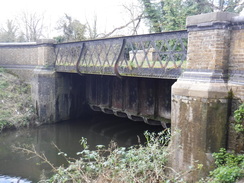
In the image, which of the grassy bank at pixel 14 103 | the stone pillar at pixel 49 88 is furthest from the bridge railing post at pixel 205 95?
the grassy bank at pixel 14 103

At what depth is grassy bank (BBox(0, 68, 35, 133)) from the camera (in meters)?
11.4

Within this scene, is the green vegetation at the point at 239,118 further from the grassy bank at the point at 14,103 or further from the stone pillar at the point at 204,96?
the grassy bank at the point at 14,103

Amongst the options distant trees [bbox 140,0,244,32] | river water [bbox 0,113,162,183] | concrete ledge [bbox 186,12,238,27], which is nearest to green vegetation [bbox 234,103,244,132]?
concrete ledge [bbox 186,12,238,27]

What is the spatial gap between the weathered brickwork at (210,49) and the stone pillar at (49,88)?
8.46 meters

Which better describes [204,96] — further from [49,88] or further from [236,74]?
[49,88]

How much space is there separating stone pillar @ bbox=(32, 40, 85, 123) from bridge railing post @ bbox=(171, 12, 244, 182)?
827cm

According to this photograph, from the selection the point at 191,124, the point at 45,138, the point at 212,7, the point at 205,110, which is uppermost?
the point at 212,7

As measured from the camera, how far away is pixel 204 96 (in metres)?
5.16

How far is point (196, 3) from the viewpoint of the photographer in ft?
52.2

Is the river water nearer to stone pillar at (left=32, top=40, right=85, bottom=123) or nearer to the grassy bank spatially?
the grassy bank

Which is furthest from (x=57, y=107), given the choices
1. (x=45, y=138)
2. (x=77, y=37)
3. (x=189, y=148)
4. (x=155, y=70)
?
(x=77, y=37)

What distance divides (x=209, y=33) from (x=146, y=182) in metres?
3.40

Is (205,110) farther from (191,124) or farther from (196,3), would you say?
(196,3)

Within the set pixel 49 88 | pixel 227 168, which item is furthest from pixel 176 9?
pixel 227 168
